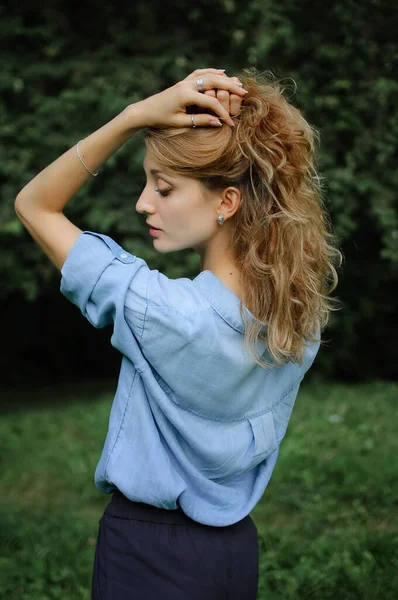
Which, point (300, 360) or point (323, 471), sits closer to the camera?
point (300, 360)

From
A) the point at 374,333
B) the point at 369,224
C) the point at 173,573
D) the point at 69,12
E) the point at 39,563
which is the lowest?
the point at 374,333

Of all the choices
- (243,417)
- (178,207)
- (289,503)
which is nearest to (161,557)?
(243,417)

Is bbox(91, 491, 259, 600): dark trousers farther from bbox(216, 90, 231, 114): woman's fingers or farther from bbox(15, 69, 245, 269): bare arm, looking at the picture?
bbox(216, 90, 231, 114): woman's fingers

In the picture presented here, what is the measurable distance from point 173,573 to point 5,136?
5655 mm

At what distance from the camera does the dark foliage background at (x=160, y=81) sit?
677 cm

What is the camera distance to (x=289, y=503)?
15.8 ft

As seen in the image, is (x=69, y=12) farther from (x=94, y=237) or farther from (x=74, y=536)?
(x=94, y=237)

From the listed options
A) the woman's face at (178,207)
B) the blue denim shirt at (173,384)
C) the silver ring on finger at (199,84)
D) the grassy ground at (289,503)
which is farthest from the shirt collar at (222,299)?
the grassy ground at (289,503)

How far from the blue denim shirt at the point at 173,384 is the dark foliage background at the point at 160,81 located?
16.0 ft

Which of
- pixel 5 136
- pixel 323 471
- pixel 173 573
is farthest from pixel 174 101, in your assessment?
pixel 5 136

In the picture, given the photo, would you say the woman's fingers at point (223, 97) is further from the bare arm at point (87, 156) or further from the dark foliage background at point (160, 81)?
the dark foliage background at point (160, 81)

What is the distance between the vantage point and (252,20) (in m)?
7.03

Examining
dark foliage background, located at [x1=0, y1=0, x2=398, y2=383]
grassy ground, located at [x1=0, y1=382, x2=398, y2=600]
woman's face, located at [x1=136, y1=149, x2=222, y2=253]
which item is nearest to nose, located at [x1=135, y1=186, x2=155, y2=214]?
woman's face, located at [x1=136, y1=149, x2=222, y2=253]

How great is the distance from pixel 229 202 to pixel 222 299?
257 mm
